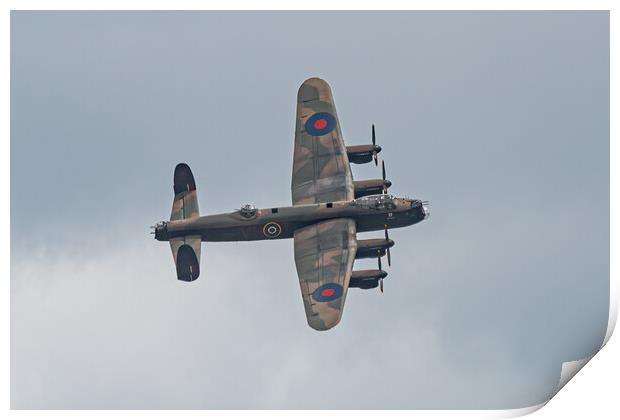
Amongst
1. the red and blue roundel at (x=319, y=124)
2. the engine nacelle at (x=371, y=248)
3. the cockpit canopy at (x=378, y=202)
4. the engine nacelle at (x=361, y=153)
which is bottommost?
the engine nacelle at (x=371, y=248)

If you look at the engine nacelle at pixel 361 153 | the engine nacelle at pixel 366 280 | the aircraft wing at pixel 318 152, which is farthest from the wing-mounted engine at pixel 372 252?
the engine nacelle at pixel 361 153

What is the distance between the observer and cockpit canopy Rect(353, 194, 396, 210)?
6119cm

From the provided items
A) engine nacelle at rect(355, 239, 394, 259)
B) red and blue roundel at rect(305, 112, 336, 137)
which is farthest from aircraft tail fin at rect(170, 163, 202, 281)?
engine nacelle at rect(355, 239, 394, 259)

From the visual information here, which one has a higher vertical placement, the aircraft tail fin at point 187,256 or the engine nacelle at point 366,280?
the aircraft tail fin at point 187,256

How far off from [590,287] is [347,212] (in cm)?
1080

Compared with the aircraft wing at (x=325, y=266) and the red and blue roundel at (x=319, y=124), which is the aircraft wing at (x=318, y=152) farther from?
the aircraft wing at (x=325, y=266)

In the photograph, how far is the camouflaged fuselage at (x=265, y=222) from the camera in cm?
6059

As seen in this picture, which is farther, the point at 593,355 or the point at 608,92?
the point at 608,92

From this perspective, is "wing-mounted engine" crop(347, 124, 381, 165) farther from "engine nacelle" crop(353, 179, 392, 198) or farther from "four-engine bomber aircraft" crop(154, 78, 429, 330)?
"engine nacelle" crop(353, 179, 392, 198)

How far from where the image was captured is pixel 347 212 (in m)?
60.9
